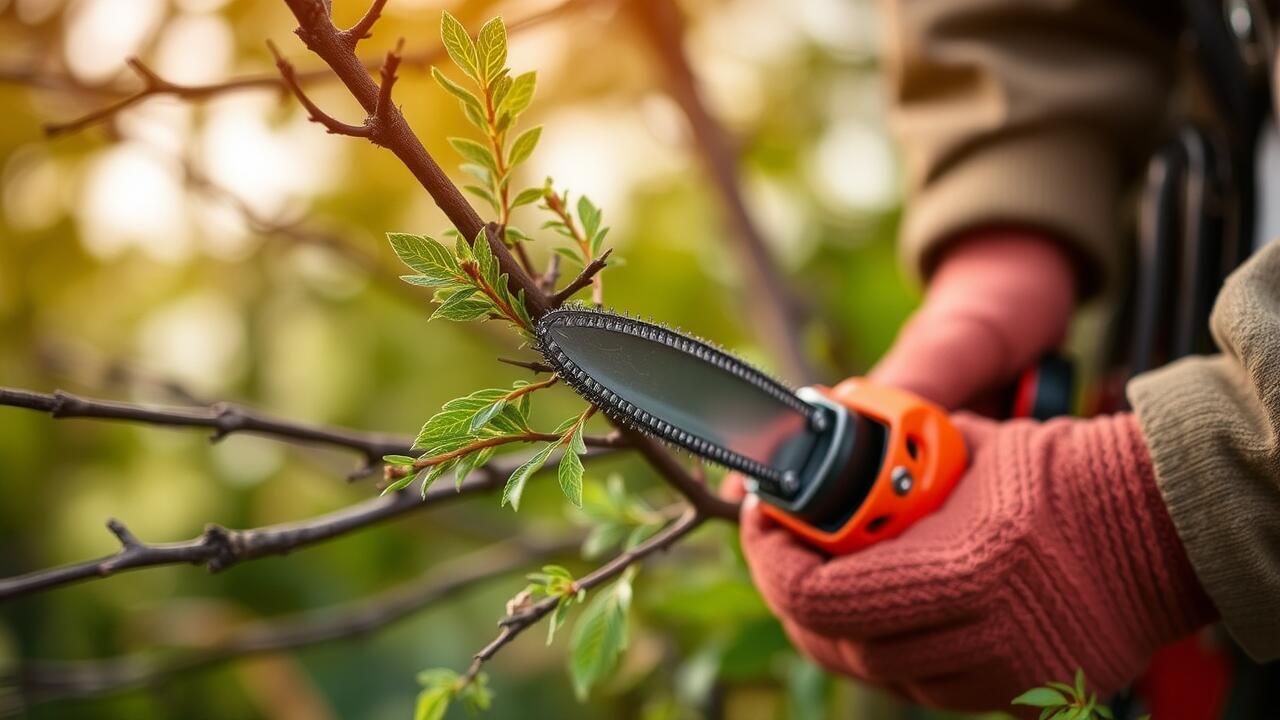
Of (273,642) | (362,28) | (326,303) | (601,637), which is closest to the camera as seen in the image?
(362,28)

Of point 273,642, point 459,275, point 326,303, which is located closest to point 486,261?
point 459,275

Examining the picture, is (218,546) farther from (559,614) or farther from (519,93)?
(519,93)

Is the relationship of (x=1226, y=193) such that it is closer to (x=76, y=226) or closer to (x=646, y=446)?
(x=646, y=446)

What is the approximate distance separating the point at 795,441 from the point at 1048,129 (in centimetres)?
58

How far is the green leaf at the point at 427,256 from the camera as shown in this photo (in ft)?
1.56

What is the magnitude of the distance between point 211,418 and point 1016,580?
1.66 feet

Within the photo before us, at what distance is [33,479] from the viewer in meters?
1.69

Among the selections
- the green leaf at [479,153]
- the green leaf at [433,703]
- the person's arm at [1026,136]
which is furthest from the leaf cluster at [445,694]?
the person's arm at [1026,136]

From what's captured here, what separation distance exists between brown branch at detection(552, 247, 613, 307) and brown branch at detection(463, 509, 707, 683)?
174 millimetres

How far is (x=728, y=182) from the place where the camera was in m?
1.21

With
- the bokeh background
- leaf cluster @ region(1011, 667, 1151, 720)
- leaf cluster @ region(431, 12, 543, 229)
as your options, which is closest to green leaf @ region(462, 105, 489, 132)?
leaf cluster @ region(431, 12, 543, 229)

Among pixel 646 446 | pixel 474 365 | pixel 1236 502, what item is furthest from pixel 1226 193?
pixel 474 365

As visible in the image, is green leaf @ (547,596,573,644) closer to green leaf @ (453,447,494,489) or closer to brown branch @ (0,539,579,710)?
green leaf @ (453,447,494,489)

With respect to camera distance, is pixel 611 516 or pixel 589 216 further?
pixel 611 516
